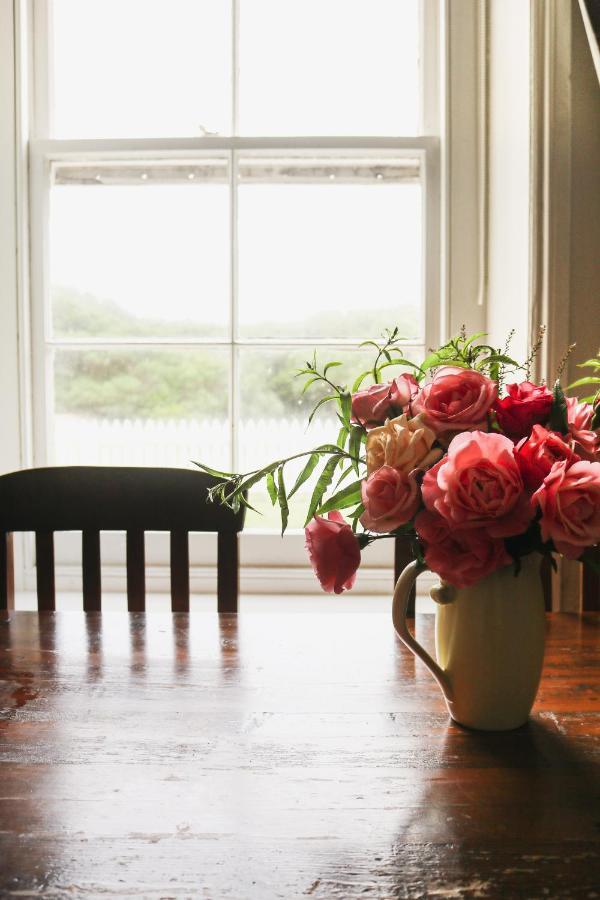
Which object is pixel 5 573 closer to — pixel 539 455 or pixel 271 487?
pixel 271 487

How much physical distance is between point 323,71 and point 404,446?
195 centimetres

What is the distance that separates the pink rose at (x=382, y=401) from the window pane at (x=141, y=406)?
1574 mm

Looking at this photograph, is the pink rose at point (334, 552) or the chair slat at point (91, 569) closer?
the pink rose at point (334, 552)

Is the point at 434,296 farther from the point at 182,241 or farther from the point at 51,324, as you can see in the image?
the point at 51,324

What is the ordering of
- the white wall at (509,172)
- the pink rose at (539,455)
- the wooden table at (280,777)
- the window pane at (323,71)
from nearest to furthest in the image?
the wooden table at (280,777) → the pink rose at (539,455) → the white wall at (509,172) → the window pane at (323,71)

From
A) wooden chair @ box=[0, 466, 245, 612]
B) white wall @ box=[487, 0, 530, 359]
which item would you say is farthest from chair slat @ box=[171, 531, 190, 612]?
white wall @ box=[487, 0, 530, 359]

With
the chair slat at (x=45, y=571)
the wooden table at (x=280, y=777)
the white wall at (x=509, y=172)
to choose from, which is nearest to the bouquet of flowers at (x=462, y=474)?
the wooden table at (x=280, y=777)

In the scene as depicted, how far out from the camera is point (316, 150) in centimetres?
228

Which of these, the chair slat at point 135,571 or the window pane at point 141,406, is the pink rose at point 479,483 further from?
the window pane at point 141,406

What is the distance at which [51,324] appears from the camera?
7.73 ft

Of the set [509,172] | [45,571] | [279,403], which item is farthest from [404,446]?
[279,403]

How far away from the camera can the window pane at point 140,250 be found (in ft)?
7.59

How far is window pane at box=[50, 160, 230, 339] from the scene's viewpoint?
2312mm

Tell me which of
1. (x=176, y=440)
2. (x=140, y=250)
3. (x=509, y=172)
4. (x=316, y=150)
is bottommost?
(x=176, y=440)
